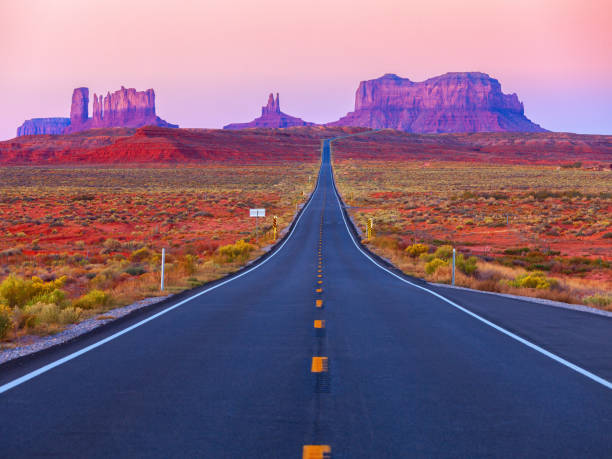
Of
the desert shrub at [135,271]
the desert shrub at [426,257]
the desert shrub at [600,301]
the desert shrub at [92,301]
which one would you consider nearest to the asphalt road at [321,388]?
the desert shrub at [92,301]

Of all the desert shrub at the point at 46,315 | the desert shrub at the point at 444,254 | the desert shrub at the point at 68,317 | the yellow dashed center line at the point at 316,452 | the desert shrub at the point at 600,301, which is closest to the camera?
the yellow dashed center line at the point at 316,452

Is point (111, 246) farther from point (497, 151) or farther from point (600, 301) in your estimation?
point (497, 151)

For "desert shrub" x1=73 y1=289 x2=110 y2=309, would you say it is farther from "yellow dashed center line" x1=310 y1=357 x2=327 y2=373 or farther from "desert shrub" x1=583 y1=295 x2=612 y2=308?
"desert shrub" x1=583 y1=295 x2=612 y2=308

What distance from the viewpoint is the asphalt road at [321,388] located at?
4590 millimetres

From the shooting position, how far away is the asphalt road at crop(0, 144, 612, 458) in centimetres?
459

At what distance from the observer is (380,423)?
198 inches

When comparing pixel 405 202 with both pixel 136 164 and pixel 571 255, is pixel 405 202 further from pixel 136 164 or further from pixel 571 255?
pixel 136 164

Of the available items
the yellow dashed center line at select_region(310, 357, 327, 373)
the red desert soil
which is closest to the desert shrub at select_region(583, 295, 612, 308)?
the yellow dashed center line at select_region(310, 357, 327, 373)

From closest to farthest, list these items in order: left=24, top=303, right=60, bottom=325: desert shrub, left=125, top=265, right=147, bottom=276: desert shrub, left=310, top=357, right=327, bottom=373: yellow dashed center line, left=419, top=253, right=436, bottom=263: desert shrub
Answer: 1. left=310, top=357, right=327, bottom=373: yellow dashed center line
2. left=24, top=303, right=60, bottom=325: desert shrub
3. left=125, top=265, right=147, bottom=276: desert shrub
4. left=419, top=253, right=436, bottom=263: desert shrub

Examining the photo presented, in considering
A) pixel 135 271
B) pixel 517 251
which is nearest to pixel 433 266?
pixel 517 251

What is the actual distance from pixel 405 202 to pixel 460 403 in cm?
5972

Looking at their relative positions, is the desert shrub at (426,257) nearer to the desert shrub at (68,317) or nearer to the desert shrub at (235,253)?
the desert shrub at (235,253)

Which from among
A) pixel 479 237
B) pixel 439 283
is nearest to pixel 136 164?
pixel 479 237

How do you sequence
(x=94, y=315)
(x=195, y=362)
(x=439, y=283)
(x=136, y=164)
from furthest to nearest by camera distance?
(x=136, y=164), (x=439, y=283), (x=94, y=315), (x=195, y=362)
